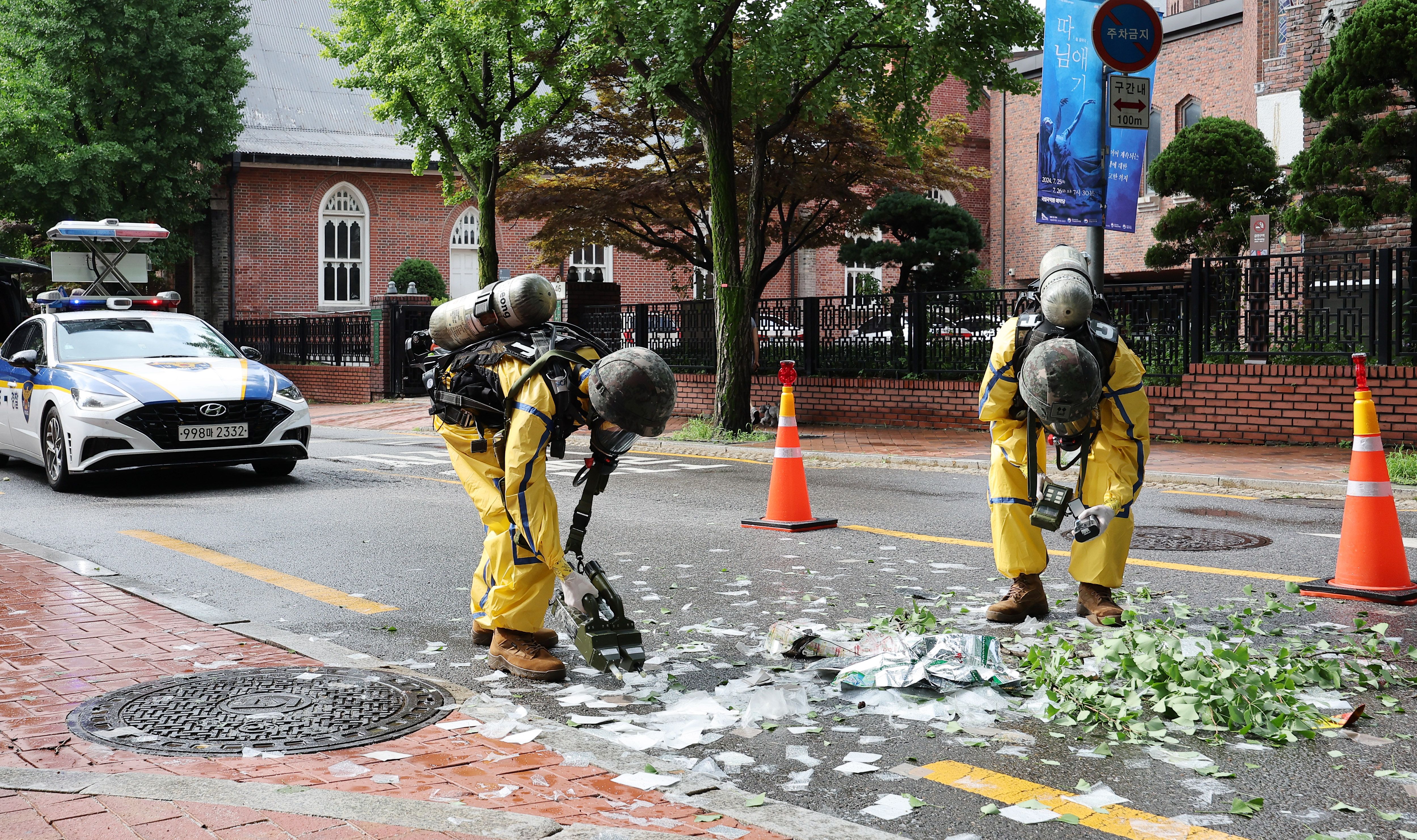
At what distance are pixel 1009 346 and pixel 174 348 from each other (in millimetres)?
8798

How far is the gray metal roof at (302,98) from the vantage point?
3800 centimetres

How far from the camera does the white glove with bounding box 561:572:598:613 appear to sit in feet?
14.8

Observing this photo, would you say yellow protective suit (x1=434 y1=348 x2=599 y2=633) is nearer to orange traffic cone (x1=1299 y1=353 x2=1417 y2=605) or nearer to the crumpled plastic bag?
the crumpled plastic bag

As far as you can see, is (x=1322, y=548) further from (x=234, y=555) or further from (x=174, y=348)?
(x=174, y=348)

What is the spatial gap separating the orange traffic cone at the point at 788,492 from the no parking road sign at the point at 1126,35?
386cm

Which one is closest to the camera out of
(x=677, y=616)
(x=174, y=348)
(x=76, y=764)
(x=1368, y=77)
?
(x=76, y=764)

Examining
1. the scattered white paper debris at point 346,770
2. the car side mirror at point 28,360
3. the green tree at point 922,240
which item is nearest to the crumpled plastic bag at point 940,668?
the scattered white paper debris at point 346,770

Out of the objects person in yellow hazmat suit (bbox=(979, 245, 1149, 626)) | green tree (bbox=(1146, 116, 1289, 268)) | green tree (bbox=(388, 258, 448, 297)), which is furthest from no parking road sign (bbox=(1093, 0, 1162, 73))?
green tree (bbox=(388, 258, 448, 297))

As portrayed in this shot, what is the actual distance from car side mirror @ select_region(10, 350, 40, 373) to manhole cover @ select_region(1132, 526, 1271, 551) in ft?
31.0

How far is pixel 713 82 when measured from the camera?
54.2 feet

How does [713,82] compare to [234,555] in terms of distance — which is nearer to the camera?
[234,555]

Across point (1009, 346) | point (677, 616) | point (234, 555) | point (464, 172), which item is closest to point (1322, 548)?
point (1009, 346)

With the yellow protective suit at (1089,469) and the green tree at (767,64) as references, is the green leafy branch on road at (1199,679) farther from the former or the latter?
the green tree at (767,64)

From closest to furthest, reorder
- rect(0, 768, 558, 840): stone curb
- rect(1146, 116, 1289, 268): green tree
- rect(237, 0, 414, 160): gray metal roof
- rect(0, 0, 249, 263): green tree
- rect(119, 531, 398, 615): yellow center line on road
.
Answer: rect(0, 768, 558, 840): stone curb < rect(119, 531, 398, 615): yellow center line on road < rect(1146, 116, 1289, 268): green tree < rect(0, 0, 249, 263): green tree < rect(237, 0, 414, 160): gray metal roof
